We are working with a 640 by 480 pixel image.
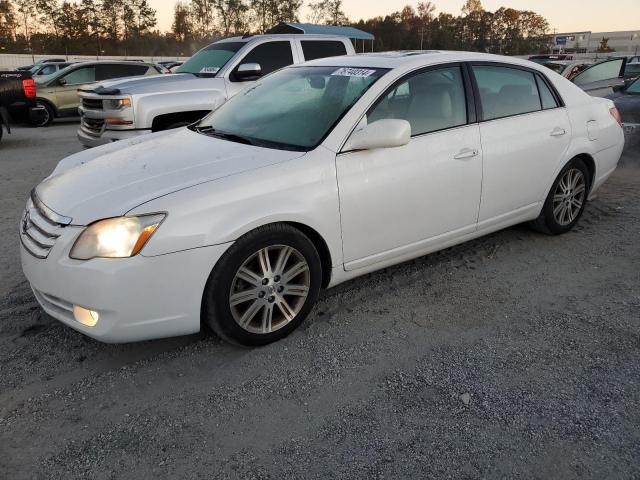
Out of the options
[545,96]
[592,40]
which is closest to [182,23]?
[592,40]

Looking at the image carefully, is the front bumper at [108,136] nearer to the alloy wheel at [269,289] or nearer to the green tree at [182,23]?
the alloy wheel at [269,289]

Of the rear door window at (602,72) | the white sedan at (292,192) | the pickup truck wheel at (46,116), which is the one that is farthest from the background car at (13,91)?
the rear door window at (602,72)

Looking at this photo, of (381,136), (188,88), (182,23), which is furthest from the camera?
(182,23)

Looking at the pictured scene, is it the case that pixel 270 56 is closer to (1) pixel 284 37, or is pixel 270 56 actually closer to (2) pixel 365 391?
(1) pixel 284 37

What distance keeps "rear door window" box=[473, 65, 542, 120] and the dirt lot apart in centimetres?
131

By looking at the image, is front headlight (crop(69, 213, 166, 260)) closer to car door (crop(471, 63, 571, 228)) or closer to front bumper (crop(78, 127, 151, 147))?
car door (crop(471, 63, 571, 228))

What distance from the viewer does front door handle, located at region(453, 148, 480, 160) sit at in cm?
371

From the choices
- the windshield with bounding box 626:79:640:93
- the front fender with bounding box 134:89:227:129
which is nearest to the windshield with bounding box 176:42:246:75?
the front fender with bounding box 134:89:227:129

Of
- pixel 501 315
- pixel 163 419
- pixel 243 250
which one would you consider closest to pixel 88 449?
pixel 163 419

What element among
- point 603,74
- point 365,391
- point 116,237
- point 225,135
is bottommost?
point 365,391

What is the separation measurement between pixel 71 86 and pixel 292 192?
13488mm

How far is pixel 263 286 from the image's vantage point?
303 centimetres

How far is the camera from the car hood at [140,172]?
2.78 m

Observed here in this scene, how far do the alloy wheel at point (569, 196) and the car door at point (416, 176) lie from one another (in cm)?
122
